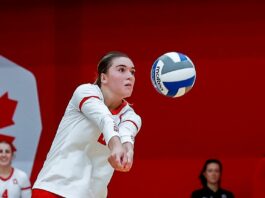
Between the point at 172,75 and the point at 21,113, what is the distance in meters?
3.48

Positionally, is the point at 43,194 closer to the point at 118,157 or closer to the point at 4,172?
the point at 118,157

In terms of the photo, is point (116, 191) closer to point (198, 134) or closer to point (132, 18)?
point (198, 134)

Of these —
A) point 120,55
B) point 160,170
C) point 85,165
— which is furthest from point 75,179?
point 160,170

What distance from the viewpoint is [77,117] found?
348 centimetres

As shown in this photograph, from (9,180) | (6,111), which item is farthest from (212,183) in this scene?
(6,111)

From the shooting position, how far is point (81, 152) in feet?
11.3

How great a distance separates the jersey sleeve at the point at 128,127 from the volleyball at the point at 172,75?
0.49 meters

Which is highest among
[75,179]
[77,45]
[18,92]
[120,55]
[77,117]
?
[77,45]

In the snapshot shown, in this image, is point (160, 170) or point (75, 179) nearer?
point (75, 179)

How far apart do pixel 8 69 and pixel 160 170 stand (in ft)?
6.51

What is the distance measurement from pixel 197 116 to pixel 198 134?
190mm

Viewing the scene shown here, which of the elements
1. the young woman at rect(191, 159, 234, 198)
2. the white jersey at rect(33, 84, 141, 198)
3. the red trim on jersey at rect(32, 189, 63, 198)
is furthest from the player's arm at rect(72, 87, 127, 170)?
the young woman at rect(191, 159, 234, 198)

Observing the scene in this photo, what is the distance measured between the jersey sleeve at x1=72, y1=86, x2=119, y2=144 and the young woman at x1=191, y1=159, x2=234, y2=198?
3.22 m

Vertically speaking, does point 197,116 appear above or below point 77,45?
below
